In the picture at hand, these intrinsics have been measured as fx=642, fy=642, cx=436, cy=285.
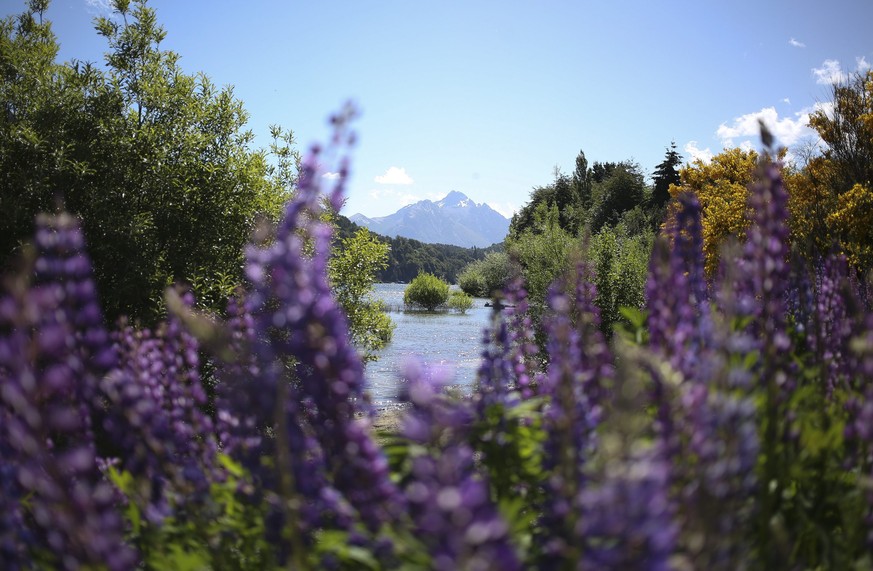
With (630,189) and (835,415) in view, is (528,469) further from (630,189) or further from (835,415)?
(630,189)

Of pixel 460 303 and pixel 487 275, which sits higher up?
pixel 487 275

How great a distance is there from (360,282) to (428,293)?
44512mm

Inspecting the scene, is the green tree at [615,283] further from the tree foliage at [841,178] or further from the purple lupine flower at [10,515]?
the purple lupine flower at [10,515]

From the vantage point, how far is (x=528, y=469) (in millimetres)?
2156

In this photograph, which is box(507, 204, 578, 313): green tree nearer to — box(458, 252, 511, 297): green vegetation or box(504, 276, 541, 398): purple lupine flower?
box(504, 276, 541, 398): purple lupine flower

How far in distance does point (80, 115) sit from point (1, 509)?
369 inches

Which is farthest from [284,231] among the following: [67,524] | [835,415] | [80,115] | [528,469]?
[80,115]

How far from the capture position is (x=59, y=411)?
1641 mm

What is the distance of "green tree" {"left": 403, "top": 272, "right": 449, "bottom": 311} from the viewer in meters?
56.2

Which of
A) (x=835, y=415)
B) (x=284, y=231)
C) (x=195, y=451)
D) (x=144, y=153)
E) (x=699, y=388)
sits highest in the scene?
(x=144, y=153)

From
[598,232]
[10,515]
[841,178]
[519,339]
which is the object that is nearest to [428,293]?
[598,232]

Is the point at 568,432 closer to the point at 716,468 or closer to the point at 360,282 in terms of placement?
the point at 716,468

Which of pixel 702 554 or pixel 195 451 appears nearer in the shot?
pixel 702 554

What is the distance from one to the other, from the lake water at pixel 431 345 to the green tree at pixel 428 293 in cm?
667
